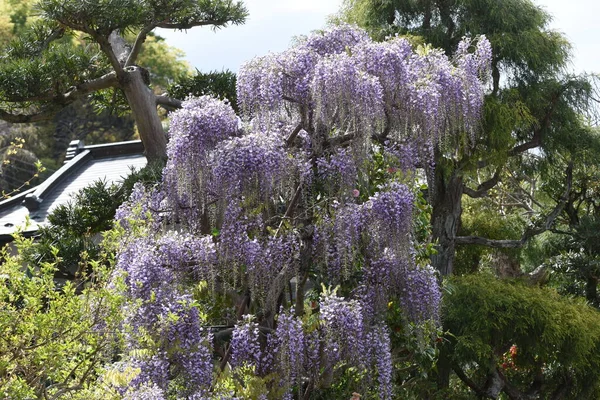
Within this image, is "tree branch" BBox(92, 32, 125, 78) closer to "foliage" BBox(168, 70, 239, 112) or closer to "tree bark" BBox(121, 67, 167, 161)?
"tree bark" BBox(121, 67, 167, 161)

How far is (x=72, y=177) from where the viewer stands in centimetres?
1305

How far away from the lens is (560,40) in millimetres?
11516

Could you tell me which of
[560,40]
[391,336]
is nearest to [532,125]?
[560,40]

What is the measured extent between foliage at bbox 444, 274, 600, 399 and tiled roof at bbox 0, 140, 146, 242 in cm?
492

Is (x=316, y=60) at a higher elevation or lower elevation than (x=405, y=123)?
higher

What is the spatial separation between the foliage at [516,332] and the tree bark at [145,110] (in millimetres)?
3234

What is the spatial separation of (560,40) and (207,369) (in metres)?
7.77

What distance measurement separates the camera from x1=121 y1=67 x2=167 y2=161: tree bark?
8891mm

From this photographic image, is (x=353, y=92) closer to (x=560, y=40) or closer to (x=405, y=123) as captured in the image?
(x=405, y=123)

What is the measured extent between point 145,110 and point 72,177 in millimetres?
4477

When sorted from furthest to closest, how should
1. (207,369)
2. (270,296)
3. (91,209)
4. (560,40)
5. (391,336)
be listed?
(560,40) → (91,209) → (391,336) → (270,296) → (207,369)

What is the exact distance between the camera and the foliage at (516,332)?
27.2 feet

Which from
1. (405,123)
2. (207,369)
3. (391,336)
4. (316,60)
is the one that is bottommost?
(391,336)

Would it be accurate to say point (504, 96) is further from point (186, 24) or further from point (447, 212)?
point (186, 24)
